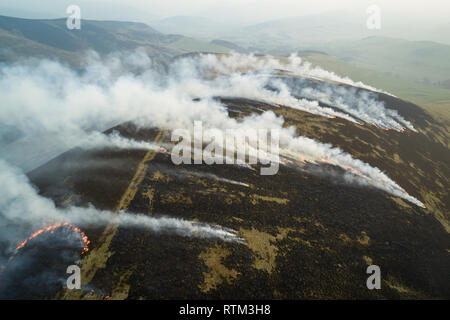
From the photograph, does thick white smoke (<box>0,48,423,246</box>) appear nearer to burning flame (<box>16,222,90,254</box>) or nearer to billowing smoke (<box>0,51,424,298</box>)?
billowing smoke (<box>0,51,424,298</box>)

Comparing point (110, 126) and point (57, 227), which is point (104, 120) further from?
point (57, 227)

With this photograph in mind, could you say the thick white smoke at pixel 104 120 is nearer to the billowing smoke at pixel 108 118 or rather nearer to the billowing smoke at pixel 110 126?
the billowing smoke at pixel 108 118

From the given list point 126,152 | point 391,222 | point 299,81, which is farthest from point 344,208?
point 299,81

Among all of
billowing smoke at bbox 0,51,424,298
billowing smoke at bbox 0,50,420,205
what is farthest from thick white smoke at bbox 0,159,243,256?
billowing smoke at bbox 0,50,420,205

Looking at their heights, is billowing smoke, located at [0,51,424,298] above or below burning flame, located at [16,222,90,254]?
above

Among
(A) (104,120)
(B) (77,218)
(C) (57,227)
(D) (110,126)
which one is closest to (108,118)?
(A) (104,120)

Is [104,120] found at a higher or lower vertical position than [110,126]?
higher

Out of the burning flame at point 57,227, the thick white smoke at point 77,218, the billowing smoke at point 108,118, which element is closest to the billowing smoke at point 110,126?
the thick white smoke at point 77,218

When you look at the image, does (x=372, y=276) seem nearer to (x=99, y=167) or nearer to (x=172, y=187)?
(x=172, y=187)

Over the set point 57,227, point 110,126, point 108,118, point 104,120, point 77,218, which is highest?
point 108,118

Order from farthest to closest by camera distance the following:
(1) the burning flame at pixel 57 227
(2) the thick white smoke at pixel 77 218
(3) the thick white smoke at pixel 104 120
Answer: (3) the thick white smoke at pixel 104 120 → (2) the thick white smoke at pixel 77 218 → (1) the burning flame at pixel 57 227

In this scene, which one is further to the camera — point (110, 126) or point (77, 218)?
point (110, 126)
